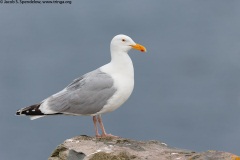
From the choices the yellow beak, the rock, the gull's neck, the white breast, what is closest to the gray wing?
the white breast

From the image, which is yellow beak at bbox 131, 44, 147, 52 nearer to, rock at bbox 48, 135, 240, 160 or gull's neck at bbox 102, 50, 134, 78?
gull's neck at bbox 102, 50, 134, 78

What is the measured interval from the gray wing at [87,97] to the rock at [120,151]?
28.3 inches

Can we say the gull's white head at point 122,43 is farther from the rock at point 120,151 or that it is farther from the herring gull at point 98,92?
the rock at point 120,151

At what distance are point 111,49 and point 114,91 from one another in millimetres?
1198

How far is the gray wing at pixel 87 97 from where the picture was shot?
12148mm

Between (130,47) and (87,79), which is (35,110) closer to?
(87,79)

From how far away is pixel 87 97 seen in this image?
12195 mm

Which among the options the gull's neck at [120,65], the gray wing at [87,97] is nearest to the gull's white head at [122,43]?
the gull's neck at [120,65]

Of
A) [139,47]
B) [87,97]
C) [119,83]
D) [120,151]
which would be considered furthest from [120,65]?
[120,151]

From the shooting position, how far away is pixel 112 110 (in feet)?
40.5

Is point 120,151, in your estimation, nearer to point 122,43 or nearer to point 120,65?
point 120,65

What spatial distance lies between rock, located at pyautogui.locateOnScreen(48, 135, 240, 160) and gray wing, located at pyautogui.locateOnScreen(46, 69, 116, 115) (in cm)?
72

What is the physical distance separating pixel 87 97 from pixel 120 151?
1.96m

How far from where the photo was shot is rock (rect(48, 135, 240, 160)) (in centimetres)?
1034
